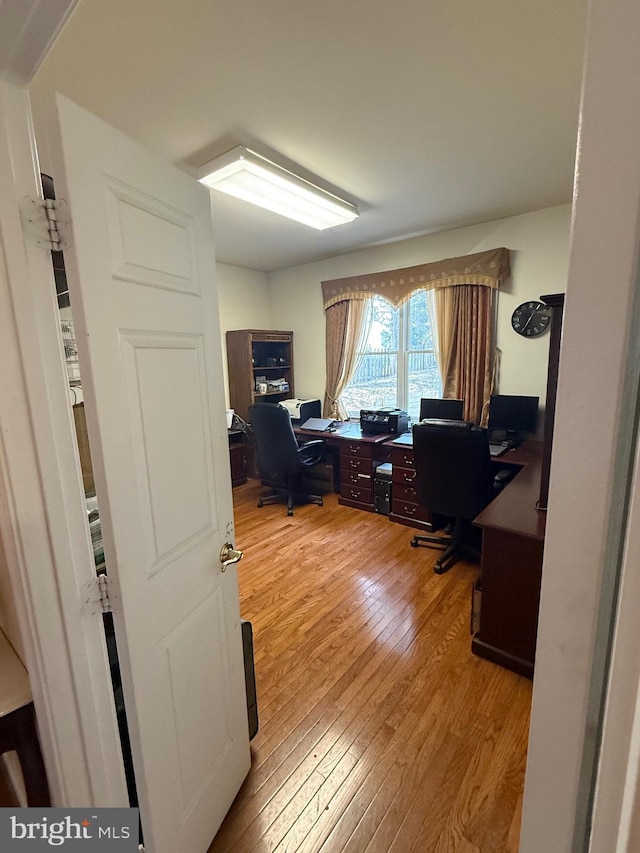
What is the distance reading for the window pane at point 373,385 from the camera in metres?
4.07

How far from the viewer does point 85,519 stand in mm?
879

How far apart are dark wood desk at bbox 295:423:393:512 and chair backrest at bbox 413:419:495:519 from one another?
96 cm

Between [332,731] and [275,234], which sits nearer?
[332,731]

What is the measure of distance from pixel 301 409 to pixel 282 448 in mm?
1012

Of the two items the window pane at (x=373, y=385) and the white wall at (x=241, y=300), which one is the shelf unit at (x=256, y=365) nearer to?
the white wall at (x=241, y=300)

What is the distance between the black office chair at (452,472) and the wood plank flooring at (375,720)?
0.49 meters

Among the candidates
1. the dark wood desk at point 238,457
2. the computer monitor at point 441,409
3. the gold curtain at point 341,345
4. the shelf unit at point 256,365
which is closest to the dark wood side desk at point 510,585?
the computer monitor at point 441,409

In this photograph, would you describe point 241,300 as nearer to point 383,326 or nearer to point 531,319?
point 383,326

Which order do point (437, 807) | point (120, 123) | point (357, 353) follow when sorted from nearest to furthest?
1. point (437, 807)
2. point (120, 123)
3. point (357, 353)

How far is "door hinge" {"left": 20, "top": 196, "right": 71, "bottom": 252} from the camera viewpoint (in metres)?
0.76

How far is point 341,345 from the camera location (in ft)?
14.0

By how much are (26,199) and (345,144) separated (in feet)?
5.70

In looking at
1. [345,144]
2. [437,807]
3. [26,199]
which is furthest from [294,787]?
[345,144]

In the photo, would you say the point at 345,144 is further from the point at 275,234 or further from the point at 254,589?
the point at 254,589
